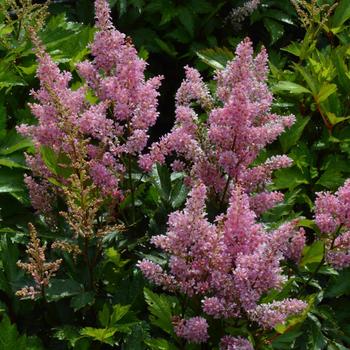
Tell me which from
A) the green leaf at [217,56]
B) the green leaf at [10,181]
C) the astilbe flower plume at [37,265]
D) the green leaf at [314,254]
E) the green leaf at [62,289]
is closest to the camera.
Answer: the astilbe flower plume at [37,265]

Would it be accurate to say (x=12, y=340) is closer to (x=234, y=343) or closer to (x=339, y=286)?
(x=234, y=343)

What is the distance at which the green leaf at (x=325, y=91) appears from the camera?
3559 millimetres

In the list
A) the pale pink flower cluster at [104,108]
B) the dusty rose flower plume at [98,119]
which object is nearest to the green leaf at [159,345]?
the dusty rose flower plume at [98,119]

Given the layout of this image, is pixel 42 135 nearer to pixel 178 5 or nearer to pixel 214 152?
pixel 214 152

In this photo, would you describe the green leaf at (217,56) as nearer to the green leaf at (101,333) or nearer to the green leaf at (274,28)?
the green leaf at (274,28)

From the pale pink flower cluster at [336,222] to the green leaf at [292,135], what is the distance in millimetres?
1061

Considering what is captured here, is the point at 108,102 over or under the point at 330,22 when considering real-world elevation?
over

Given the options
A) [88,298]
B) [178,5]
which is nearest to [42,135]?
→ [88,298]

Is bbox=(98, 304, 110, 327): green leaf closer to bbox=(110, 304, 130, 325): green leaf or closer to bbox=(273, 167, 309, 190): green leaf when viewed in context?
bbox=(110, 304, 130, 325): green leaf

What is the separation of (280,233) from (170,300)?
623 mm

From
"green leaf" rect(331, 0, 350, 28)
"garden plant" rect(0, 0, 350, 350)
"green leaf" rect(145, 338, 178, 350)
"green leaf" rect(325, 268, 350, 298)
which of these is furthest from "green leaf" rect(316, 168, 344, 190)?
"green leaf" rect(145, 338, 178, 350)

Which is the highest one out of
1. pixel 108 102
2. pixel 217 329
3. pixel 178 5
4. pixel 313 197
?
pixel 108 102

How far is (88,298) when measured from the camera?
2.63 meters

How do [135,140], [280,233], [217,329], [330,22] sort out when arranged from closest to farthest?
[280,233]
[217,329]
[135,140]
[330,22]
